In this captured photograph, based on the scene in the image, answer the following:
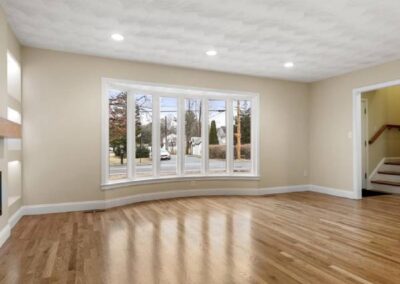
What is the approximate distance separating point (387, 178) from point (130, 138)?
6.12 meters

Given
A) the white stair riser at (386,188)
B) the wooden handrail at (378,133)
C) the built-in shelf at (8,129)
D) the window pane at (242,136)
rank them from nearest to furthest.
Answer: the built-in shelf at (8,129) < the white stair riser at (386,188) < the window pane at (242,136) < the wooden handrail at (378,133)

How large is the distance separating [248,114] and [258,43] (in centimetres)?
237

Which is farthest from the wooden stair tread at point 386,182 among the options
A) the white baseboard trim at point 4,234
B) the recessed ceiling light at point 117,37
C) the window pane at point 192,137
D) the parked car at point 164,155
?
the white baseboard trim at point 4,234

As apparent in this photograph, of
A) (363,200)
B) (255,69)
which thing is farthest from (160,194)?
(363,200)

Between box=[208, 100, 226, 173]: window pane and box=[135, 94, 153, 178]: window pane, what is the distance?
1377 millimetres

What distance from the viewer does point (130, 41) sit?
13.2 feet

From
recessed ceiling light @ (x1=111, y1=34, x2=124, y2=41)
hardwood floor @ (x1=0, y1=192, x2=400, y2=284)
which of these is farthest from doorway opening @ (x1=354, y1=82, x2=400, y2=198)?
recessed ceiling light @ (x1=111, y1=34, x2=124, y2=41)

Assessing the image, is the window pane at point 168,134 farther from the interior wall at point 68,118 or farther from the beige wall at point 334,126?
the beige wall at point 334,126

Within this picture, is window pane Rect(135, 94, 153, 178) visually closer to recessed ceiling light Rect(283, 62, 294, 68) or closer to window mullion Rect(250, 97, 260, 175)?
window mullion Rect(250, 97, 260, 175)

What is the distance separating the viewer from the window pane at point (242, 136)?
627 cm

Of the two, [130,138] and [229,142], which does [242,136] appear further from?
[130,138]

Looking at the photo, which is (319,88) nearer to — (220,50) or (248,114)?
(248,114)

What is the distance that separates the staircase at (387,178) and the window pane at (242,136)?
3196 mm

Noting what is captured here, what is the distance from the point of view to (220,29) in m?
3.61
